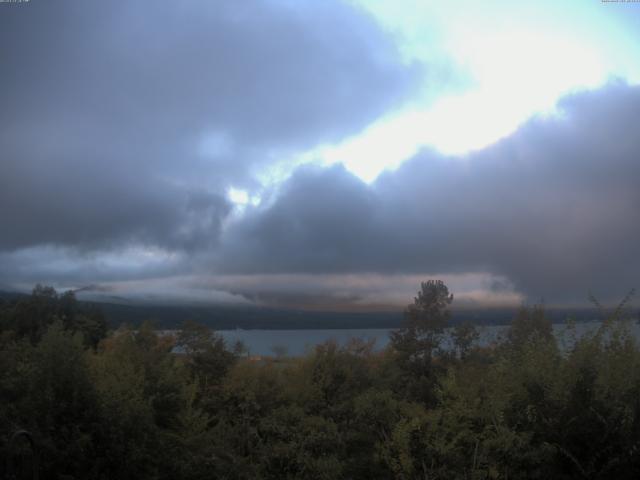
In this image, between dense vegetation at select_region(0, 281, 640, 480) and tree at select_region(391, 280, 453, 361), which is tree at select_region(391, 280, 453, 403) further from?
dense vegetation at select_region(0, 281, 640, 480)

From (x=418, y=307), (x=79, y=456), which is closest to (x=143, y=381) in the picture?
(x=79, y=456)

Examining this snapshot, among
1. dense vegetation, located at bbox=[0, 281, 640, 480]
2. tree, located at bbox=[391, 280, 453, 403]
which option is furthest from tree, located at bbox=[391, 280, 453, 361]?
dense vegetation, located at bbox=[0, 281, 640, 480]

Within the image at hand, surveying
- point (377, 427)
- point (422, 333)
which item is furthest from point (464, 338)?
point (377, 427)

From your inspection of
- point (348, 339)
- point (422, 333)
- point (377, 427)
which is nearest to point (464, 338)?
point (422, 333)

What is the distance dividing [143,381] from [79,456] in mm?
4311

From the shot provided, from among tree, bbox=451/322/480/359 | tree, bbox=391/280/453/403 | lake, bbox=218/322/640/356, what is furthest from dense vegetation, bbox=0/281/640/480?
tree, bbox=451/322/480/359

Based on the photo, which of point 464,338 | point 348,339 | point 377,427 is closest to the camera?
point 377,427

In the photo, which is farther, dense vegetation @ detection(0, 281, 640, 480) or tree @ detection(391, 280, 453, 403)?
tree @ detection(391, 280, 453, 403)

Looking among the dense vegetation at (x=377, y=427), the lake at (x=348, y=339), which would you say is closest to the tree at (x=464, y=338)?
the lake at (x=348, y=339)

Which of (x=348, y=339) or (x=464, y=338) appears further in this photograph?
(x=464, y=338)

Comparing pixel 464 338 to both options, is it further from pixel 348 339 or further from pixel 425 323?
pixel 348 339

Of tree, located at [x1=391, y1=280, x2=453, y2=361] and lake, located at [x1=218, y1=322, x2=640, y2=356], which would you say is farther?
tree, located at [x1=391, y1=280, x2=453, y2=361]

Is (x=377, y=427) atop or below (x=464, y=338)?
below

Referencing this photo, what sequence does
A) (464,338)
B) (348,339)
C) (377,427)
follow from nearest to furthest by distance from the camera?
(377,427), (348,339), (464,338)
